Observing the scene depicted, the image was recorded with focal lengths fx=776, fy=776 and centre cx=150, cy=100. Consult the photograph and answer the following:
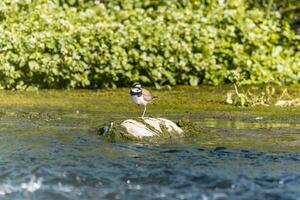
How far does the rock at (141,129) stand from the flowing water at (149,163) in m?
0.15

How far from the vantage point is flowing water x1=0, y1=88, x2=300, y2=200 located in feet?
20.4

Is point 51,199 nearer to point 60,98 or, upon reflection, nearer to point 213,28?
point 60,98

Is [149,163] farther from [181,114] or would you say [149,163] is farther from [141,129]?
[181,114]

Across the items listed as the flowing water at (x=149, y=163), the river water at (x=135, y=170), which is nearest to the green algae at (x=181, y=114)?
the flowing water at (x=149, y=163)

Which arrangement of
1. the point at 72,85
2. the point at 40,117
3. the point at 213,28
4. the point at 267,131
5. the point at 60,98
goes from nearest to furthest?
the point at 267,131
the point at 40,117
the point at 60,98
the point at 72,85
the point at 213,28

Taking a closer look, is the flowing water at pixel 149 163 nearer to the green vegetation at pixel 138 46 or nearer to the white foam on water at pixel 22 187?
the white foam on water at pixel 22 187

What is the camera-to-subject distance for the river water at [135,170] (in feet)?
20.3

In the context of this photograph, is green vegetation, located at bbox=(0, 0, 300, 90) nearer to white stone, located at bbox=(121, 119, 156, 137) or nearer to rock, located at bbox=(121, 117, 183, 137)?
rock, located at bbox=(121, 117, 183, 137)

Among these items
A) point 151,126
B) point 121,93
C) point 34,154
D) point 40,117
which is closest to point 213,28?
point 121,93

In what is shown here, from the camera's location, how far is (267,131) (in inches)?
357

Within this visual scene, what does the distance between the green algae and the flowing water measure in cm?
2

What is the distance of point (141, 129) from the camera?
841 cm

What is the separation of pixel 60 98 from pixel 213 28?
3544 millimetres

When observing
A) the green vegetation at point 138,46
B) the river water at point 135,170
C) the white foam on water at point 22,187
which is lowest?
the white foam on water at point 22,187
